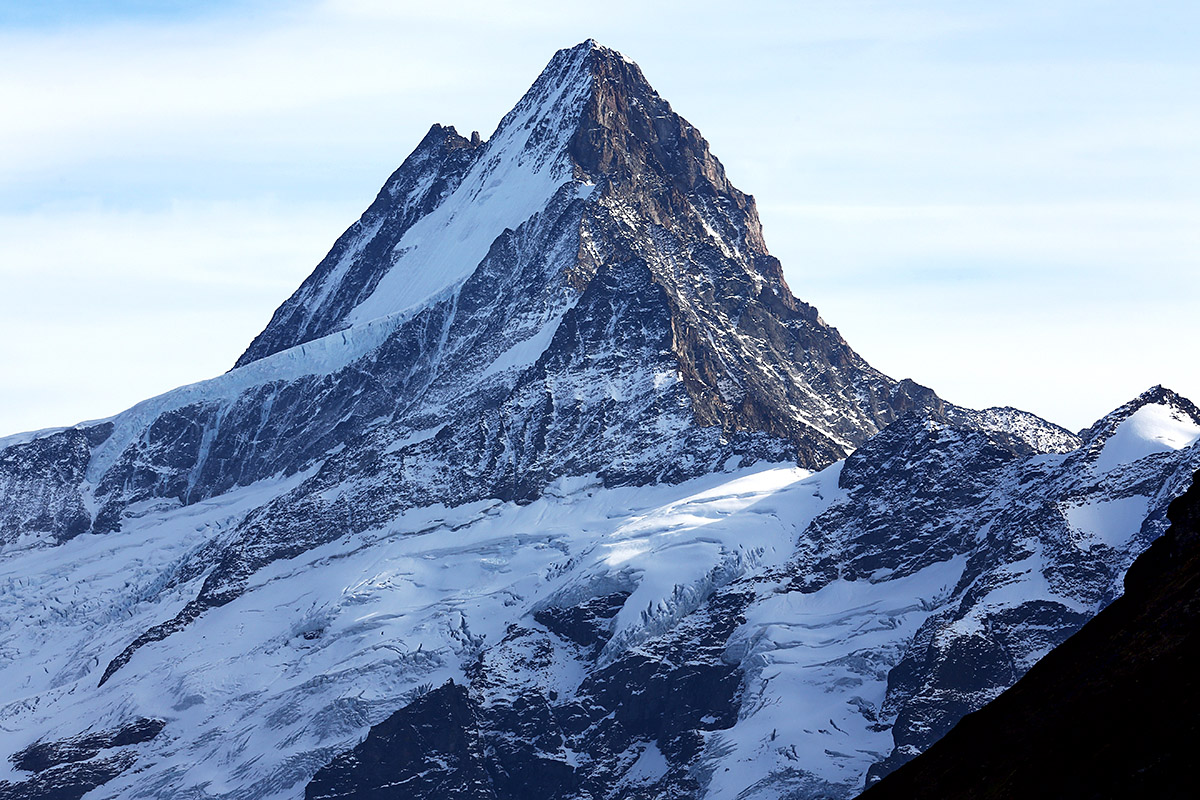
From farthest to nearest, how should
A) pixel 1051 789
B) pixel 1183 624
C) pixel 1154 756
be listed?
pixel 1183 624 < pixel 1051 789 < pixel 1154 756

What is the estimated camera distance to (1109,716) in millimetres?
68062

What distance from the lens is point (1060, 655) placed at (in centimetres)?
7788

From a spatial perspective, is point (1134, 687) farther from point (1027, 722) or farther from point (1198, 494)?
point (1198, 494)

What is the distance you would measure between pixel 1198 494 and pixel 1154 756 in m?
22.6

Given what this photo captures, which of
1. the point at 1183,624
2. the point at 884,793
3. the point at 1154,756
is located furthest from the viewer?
the point at 884,793

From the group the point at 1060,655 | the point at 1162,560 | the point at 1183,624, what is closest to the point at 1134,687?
the point at 1183,624

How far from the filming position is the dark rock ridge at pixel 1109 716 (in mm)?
62719

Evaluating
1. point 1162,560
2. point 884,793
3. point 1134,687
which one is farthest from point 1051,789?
point 1162,560

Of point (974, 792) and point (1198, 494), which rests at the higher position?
point (1198, 494)

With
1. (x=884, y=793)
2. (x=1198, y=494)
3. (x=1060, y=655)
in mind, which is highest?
(x=1198, y=494)

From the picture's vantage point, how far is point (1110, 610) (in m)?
79.2

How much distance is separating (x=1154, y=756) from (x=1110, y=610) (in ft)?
58.8

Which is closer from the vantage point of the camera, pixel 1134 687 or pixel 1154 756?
pixel 1154 756

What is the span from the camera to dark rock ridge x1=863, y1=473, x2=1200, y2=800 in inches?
2469
